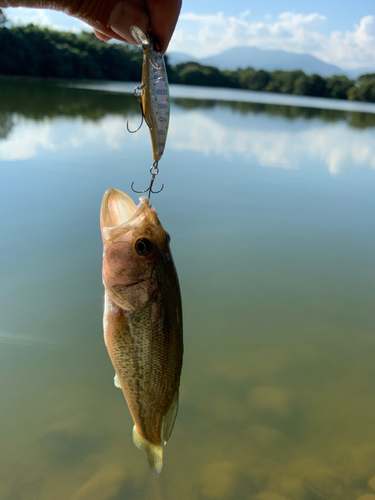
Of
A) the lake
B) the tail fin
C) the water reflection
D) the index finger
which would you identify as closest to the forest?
the water reflection

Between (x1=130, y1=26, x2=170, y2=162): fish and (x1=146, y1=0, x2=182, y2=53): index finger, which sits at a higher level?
(x1=146, y1=0, x2=182, y2=53): index finger

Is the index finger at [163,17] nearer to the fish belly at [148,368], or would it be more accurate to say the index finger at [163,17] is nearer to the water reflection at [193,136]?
the fish belly at [148,368]

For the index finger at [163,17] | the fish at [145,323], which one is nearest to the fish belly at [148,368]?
the fish at [145,323]

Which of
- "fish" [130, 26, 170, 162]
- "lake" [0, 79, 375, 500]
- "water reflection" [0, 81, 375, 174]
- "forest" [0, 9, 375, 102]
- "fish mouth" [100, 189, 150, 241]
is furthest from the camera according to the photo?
"forest" [0, 9, 375, 102]

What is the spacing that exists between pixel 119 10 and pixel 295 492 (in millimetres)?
3063

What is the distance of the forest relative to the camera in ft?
131

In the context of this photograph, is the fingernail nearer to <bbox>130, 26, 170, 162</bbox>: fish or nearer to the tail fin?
<bbox>130, 26, 170, 162</bbox>: fish

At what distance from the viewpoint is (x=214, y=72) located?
63.9 meters

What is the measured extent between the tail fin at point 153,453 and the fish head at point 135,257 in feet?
1.63

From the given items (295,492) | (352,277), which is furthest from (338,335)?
(295,492)

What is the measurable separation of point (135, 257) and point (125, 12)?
0.88 m

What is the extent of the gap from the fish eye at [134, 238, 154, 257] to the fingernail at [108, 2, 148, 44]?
0.75 m

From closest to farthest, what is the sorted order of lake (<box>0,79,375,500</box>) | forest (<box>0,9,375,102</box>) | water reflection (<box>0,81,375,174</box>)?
1. lake (<box>0,79,375,500</box>)
2. water reflection (<box>0,81,375,174</box>)
3. forest (<box>0,9,375,102</box>)

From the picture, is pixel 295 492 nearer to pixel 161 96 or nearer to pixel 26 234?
pixel 161 96
